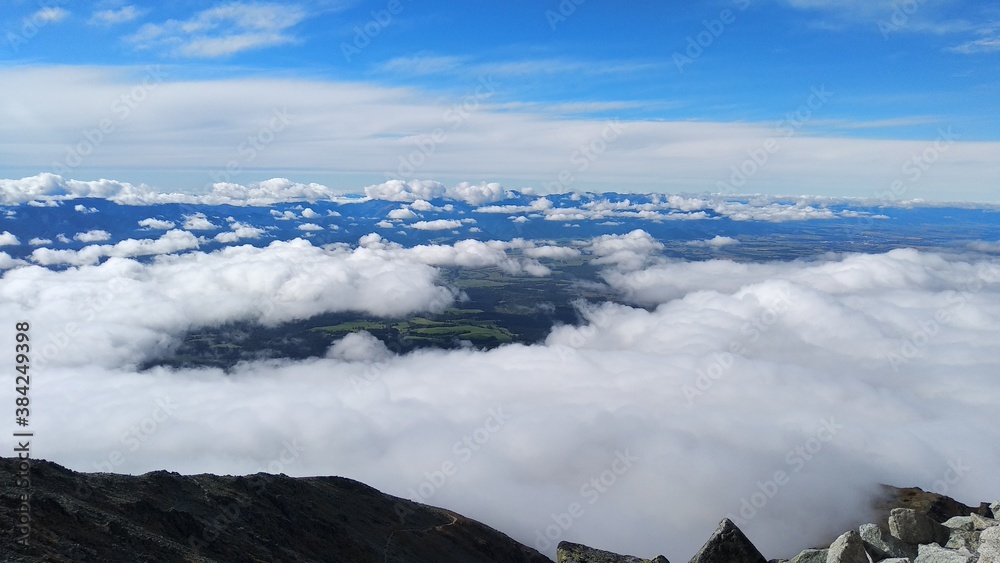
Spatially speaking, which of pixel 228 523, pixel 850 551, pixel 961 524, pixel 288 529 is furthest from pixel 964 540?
pixel 288 529

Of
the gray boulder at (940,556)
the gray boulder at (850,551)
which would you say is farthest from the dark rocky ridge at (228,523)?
the gray boulder at (940,556)

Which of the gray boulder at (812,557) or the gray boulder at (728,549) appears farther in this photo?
the gray boulder at (812,557)

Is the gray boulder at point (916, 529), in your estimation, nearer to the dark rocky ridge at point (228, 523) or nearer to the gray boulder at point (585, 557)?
the gray boulder at point (585, 557)

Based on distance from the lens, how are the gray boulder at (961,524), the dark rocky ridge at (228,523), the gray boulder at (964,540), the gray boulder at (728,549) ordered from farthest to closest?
the dark rocky ridge at (228,523), the gray boulder at (961,524), the gray boulder at (964,540), the gray boulder at (728,549)

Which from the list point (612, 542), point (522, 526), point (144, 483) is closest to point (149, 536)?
point (144, 483)

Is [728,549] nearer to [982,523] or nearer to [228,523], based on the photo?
[982,523]

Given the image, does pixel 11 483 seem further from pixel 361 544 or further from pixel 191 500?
pixel 361 544

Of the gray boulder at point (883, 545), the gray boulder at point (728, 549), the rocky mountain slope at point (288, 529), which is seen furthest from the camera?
the rocky mountain slope at point (288, 529)
